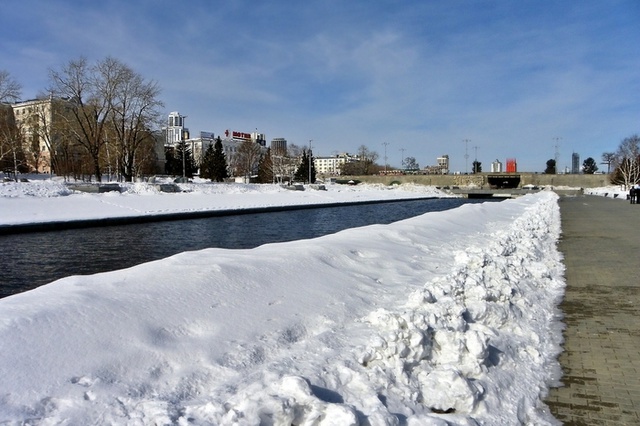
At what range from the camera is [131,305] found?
14.7 feet

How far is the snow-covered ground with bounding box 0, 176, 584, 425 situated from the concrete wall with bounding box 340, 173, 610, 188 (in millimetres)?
100383

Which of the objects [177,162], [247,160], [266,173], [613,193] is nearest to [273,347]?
[613,193]

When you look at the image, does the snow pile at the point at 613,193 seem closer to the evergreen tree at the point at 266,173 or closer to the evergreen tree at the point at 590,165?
the evergreen tree at the point at 266,173

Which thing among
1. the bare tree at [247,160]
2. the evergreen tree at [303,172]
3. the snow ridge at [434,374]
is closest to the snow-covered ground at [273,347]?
the snow ridge at [434,374]

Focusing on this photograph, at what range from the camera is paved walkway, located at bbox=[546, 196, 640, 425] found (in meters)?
3.71

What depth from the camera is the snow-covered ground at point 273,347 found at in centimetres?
310

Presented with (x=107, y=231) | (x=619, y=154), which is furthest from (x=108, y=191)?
(x=619, y=154)

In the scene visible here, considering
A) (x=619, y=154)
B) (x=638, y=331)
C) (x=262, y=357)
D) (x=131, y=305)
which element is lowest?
(x=638, y=331)

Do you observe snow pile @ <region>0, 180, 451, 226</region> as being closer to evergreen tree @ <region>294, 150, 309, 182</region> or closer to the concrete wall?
evergreen tree @ <region>294, 150, 309, 182</region>

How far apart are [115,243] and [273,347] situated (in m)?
12.9

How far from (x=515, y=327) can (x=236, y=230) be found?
15.6 metres

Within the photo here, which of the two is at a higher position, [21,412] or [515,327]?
[21,412]

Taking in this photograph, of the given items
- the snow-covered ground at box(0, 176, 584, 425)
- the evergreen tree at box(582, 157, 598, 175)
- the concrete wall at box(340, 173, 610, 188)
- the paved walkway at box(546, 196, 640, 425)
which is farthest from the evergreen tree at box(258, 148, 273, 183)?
the evergreen tree at box(582, 157, 598, 175)

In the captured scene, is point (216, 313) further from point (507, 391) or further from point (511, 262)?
point (511, 262)
